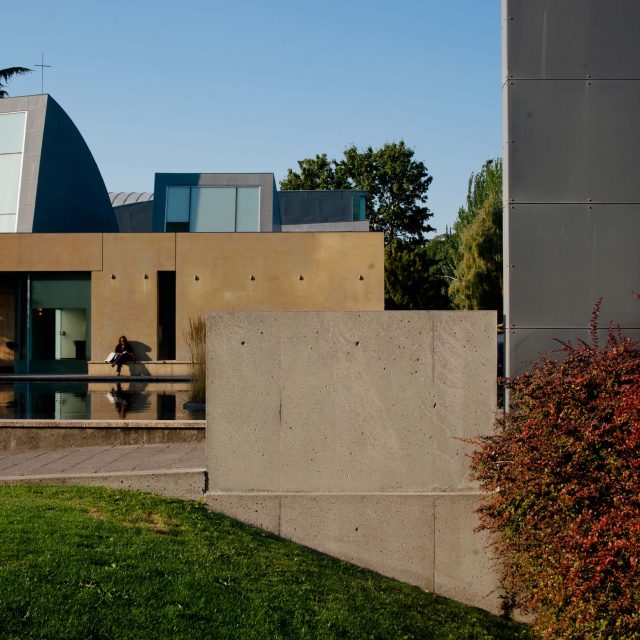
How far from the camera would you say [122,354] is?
→ 30.4 metres

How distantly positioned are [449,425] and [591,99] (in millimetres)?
3246

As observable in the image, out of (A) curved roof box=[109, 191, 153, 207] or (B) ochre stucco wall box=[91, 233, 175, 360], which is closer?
(B) ochre stucco wall box=[91, 233, 175, 360]

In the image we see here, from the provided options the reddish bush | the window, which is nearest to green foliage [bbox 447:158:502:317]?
the window

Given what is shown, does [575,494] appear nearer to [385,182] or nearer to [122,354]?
[122,354]

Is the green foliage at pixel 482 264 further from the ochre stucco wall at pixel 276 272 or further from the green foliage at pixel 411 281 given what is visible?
the ochre stucco wall at pixel 276 272

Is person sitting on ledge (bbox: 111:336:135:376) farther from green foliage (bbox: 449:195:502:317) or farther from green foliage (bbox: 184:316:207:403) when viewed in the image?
green foliage (bbox: 449:195:502:317)

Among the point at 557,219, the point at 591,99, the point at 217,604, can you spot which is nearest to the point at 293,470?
the point at 217,604

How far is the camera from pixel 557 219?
7656 millimetres

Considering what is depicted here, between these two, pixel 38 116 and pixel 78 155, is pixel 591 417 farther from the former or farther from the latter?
pixel 78 155

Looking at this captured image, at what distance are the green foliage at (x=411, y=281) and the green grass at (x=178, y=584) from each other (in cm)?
4171

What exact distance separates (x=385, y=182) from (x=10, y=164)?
38716 mm

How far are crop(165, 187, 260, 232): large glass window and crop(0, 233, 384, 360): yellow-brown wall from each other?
399 centimetres

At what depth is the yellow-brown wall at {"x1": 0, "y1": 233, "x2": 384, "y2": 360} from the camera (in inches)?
1238

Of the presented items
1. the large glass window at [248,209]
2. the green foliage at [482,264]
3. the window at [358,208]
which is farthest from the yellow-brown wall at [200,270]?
the green foliage at [482,264]
